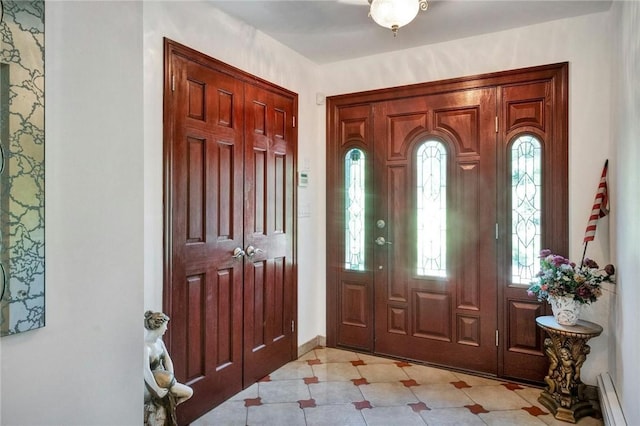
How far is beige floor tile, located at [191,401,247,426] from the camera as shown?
236 centimetres

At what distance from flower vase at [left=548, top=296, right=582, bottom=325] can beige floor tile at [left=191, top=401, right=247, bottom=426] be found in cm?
206

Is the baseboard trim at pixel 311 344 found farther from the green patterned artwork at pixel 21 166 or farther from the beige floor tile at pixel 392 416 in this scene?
the green patterned artwork at pixel 21 166

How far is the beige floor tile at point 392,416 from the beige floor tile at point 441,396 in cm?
18

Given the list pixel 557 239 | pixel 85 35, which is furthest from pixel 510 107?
pixel 85 35

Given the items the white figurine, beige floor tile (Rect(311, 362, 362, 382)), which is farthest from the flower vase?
the white figurine

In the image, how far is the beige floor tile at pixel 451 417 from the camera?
2.38 meters

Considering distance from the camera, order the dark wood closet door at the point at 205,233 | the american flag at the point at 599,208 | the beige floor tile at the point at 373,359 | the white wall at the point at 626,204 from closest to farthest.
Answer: the white wall at the point at 626,204
the dark wood closet door at the point at 205,233
the american flag at the point at 599,208
the beige floor tile at the point at 373,359

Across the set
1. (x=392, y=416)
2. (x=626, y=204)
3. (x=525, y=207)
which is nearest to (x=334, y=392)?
(x=392, y=416)

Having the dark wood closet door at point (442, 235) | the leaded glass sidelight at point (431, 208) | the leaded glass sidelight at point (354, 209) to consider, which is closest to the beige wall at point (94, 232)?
the dark wood closet door at point (442, 235)

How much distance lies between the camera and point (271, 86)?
A: 3.06m

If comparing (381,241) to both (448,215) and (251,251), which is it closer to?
(448,215)

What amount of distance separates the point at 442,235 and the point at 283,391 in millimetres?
1695

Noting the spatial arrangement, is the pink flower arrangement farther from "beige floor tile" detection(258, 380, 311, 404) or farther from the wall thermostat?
the wall thermostat

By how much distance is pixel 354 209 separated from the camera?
140 inches
